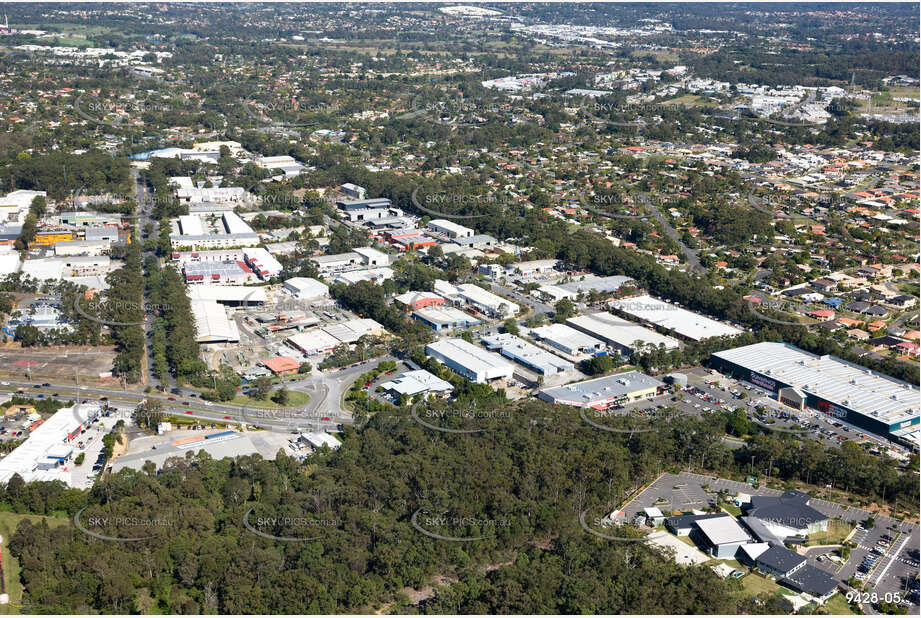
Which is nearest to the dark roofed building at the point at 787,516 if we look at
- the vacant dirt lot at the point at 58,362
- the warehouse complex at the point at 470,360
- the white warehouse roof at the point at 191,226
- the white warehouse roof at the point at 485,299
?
the warehouse complex at the point at 470,360

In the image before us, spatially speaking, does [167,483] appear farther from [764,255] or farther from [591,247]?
[764,255]

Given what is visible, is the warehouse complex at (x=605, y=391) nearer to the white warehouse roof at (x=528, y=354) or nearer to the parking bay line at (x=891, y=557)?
the white warehouse roof at (x=528, y=354)
